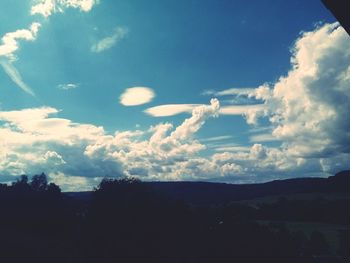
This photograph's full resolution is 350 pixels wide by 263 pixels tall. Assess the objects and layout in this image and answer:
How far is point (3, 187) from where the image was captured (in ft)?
317

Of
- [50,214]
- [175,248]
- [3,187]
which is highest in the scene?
[3,187]

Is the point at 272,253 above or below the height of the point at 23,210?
below

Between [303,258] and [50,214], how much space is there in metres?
54.4

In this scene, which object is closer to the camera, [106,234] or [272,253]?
[106,234]

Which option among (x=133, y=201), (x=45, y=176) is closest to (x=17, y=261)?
(x=133, y=201)

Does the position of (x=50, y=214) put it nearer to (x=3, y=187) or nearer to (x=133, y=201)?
(x=133, y=201)

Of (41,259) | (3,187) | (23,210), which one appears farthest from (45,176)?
(41,259)

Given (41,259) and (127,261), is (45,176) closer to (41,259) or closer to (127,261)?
(127,261)

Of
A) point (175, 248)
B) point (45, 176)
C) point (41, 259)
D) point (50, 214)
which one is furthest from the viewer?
point (45, 176)

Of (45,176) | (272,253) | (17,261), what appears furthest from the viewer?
(45,176)

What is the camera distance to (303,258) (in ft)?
272

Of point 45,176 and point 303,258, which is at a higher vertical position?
point 45,176

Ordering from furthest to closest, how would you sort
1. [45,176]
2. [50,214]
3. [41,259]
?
1. [45,176]
2. [50,214]
3. [41,259]

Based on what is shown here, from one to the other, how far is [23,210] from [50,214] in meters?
5.63
